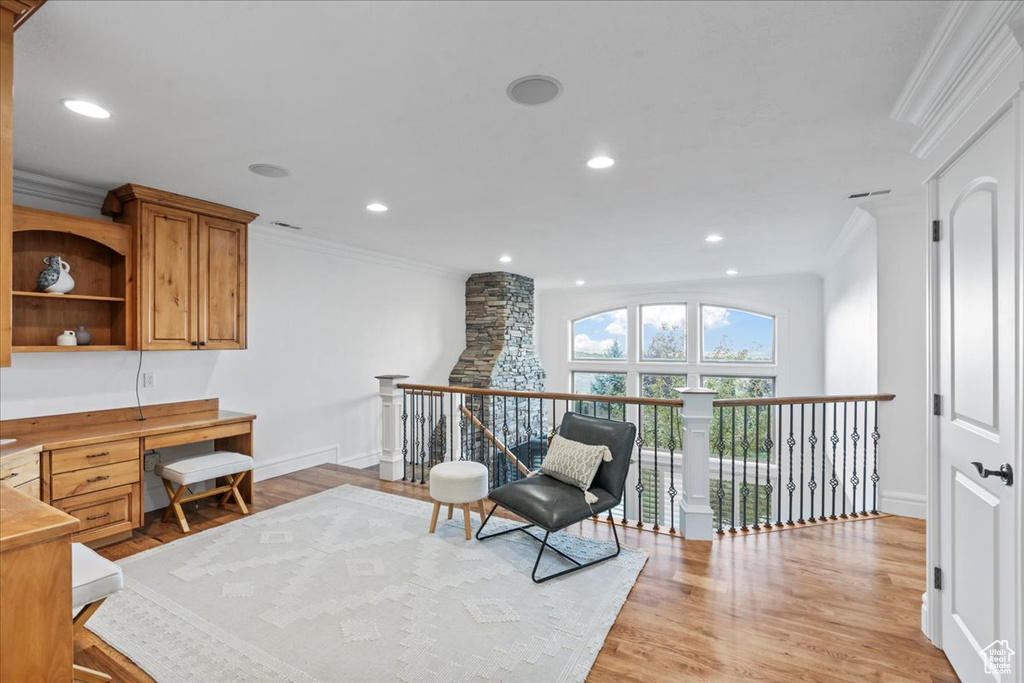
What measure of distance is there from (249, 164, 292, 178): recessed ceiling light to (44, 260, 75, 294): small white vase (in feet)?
4.80

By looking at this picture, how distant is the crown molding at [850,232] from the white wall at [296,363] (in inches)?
192

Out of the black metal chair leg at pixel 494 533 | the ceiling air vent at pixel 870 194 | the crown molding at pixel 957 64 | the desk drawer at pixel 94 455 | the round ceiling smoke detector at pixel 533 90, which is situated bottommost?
the black metal chair leg at pixel 494 533

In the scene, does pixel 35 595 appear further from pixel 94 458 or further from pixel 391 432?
pixel 391 432

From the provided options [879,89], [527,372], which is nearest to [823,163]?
[879,89]

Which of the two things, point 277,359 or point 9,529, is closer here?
point 9,529

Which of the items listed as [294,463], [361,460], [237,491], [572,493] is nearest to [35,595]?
[572,493]

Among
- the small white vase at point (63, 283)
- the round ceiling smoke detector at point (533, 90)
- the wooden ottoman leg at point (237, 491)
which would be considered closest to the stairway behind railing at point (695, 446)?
the wooden ottoman leg at point (237, 491)

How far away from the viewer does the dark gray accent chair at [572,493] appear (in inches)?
110

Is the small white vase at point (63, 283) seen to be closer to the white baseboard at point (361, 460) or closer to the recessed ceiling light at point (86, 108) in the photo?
the recessed ceiling light at point (86, 108)

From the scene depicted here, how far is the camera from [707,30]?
1.65 metres

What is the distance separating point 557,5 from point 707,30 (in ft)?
1.78

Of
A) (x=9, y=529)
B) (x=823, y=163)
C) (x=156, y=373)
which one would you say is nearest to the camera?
(x=9, y=529)

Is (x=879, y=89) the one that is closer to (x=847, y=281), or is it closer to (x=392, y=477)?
(x=847, y=281)

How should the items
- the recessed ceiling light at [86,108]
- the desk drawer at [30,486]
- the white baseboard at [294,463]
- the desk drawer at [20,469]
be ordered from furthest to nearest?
the white baseboard at [294,463] < the desk drawer at [30,486] < the desk drawer at [20,469] < the recessed ceiling light at [86,108]
